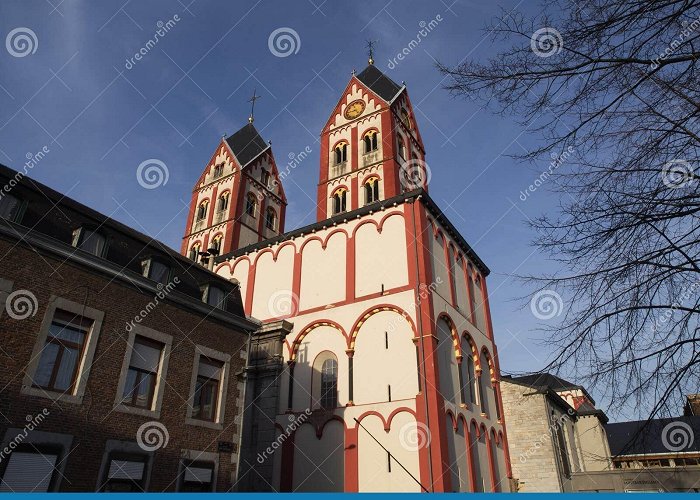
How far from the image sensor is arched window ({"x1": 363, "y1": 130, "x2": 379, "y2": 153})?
3216cm

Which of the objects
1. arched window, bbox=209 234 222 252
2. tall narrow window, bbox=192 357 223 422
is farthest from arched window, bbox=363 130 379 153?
tall narrow window, bbox=192 357 223 422

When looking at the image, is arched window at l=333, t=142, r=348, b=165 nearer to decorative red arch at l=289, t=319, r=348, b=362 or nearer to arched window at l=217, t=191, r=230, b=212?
arched window at l=217, t=191, r=230, b=212

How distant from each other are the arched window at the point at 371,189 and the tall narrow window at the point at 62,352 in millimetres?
21417

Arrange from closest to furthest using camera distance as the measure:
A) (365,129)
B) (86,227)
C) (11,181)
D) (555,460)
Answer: (11,181), (86,227), (555,460), (365,129)

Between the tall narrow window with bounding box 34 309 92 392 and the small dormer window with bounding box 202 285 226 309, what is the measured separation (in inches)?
153

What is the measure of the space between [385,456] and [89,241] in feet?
42.3

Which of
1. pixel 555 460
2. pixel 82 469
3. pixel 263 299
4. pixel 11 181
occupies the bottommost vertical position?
pixel 82 469

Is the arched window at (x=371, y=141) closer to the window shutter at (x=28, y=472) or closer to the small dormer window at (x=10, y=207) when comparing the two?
the small dormer window at (x=10, y=207)

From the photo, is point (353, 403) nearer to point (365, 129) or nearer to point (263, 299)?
point (263, 299)

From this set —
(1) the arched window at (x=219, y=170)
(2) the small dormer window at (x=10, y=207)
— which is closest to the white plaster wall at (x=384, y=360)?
(2) the small dormer window at (x=10, y=207)

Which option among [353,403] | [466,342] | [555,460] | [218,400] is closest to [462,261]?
[466,342]

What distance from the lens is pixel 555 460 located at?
2770 centimetres

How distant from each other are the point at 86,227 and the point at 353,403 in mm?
12419

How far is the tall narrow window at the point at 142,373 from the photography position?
37.8ft
